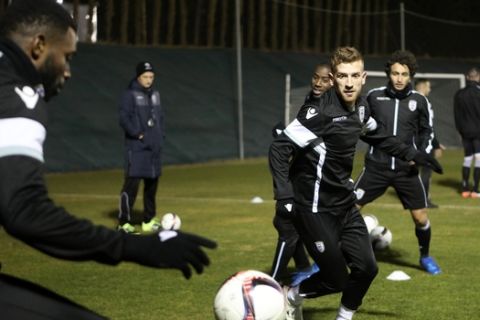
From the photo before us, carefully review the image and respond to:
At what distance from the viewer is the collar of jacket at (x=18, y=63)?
349cm

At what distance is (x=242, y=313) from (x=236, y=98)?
2009 cm

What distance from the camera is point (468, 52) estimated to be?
1297 inches

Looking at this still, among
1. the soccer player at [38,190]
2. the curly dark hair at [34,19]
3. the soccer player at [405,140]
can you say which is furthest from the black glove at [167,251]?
the soccer player at [405,140]

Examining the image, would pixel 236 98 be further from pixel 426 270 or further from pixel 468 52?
pixel 426 270

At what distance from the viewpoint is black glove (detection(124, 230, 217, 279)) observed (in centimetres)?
342

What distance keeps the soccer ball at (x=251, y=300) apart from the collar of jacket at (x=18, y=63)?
7.26ft

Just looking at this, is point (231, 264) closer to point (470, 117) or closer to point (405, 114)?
point (405, 114)

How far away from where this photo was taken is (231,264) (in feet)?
32.1

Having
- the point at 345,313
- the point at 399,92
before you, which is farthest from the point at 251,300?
the point at 399,92

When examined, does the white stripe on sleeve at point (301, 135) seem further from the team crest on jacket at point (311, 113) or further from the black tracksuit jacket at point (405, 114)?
the black tracksuit jacket at point (405, 114)

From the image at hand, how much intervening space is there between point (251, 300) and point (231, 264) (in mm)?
4456

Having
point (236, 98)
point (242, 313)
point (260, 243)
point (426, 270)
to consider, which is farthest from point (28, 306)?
point (236, 98)

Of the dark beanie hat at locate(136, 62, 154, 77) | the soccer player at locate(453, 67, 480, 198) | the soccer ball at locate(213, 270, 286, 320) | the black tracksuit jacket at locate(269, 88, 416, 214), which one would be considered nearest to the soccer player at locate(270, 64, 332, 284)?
the black tracksuit jacket at locate(269, 88, 416, 214)

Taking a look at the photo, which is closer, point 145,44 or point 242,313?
point 242,313
